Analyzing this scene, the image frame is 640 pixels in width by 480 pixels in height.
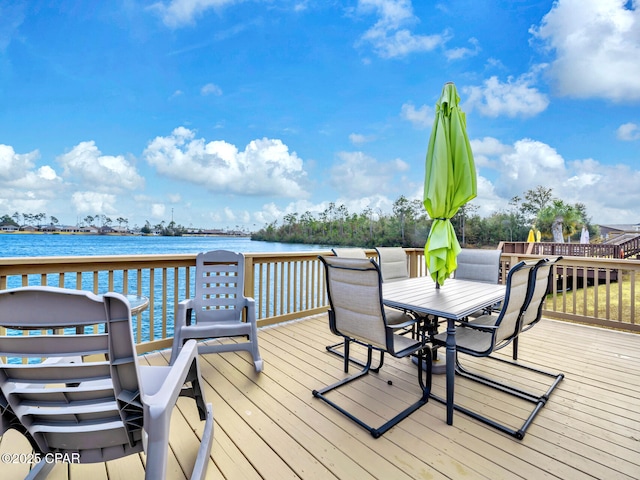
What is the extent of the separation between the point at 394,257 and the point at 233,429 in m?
2.63

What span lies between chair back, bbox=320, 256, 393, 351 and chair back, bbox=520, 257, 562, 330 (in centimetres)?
111

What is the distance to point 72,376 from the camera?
3.55 feet

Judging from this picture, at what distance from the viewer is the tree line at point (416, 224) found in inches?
555

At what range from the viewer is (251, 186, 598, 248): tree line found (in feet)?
46.2

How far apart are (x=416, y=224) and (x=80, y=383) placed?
46.8 ft

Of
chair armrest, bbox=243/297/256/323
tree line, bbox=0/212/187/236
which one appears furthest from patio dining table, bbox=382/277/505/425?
tree line, bbox=0/212/187/236

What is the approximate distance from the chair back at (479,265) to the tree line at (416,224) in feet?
19.6

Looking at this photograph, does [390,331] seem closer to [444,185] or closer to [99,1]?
[444,185]

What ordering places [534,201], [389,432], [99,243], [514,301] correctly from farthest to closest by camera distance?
[534,201], [99,243], [514,301], [389,432]

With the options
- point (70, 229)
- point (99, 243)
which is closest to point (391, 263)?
point (70, 229)

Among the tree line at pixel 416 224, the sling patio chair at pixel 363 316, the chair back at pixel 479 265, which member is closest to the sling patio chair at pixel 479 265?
the chair back at pixel 479 265

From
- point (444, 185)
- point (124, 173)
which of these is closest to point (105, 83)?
point (124, 173)

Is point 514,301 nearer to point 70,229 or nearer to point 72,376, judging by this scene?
point 72,376

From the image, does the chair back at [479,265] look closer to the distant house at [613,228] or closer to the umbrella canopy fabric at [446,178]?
the umbrella canopy fabric at [446,178]
